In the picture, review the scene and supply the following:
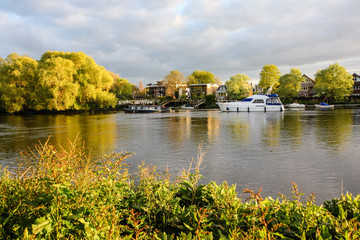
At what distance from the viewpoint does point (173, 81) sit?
11694 centimetres

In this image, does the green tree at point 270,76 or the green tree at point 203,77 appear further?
the green tree at point 203,77

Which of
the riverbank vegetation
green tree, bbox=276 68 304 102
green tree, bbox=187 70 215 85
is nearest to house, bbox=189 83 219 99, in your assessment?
green tree, bbox=187 70 215 85

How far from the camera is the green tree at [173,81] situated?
11656cm

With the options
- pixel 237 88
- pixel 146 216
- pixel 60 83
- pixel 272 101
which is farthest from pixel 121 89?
pixel 146 216

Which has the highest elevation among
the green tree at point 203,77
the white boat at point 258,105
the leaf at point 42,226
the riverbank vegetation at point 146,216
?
the green tree at point 203,77

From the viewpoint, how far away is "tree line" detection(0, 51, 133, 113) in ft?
194

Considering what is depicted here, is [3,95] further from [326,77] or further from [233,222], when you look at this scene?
[326,77]

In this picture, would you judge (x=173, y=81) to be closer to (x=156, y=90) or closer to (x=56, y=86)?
(x=156, y=90)

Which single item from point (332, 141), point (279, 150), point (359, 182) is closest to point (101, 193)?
point (359, 182)

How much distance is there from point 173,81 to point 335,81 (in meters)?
63.8

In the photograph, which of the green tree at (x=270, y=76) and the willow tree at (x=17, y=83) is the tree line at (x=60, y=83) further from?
the green tree at (x=270, y=76)

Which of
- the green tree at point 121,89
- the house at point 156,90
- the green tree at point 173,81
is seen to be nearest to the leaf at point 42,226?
the green tree at point 173,81

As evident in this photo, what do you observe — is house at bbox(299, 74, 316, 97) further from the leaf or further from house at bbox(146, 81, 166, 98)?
the leaf

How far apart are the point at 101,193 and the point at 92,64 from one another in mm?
70094
